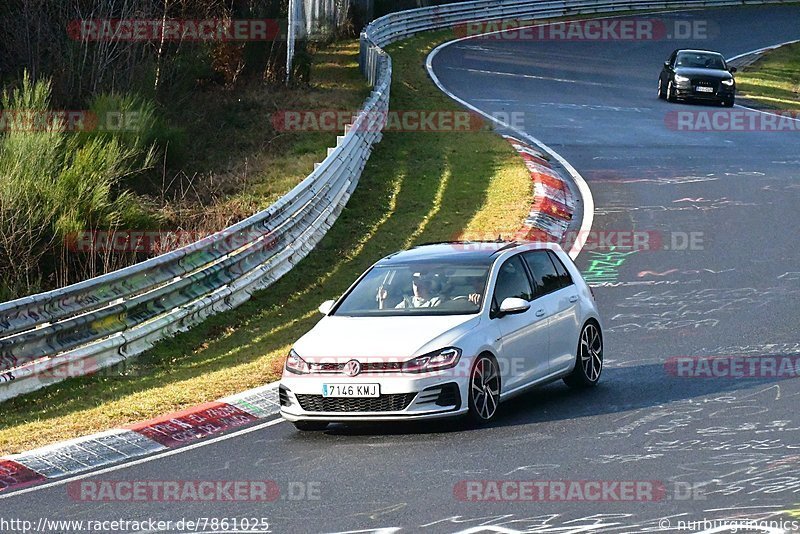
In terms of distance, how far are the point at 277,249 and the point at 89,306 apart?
4706mm

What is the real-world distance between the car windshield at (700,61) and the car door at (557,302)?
80.7 ft

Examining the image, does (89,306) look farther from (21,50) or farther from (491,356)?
(21,50)

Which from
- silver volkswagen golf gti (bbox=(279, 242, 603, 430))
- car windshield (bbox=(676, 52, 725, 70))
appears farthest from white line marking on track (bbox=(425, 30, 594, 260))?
car windshield (bbox=(676, 52, 725, 70))

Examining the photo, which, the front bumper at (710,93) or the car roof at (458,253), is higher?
the front bumper at (710,93)

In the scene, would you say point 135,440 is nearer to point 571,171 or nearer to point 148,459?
point 148,459

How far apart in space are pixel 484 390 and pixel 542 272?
1900 mm

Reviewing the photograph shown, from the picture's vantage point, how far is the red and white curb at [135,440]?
975 cm

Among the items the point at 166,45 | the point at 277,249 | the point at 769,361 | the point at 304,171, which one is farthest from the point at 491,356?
the point at 166,45

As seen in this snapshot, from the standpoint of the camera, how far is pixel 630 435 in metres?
10.1

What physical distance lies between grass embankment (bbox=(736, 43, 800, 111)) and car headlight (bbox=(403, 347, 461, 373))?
26.7m

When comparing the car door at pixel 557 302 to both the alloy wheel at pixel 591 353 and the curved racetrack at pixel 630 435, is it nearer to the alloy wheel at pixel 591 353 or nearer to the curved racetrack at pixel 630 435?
the alloy wheel at pixel 591 353

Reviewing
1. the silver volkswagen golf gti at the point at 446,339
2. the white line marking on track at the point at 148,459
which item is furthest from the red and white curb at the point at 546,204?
the white line marking on track at the point at 148,459

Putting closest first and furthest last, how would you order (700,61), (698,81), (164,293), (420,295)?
(420,295) < (164,293) < (698,81) < (700,61)

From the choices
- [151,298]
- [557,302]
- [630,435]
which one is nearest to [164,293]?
[151,298]
